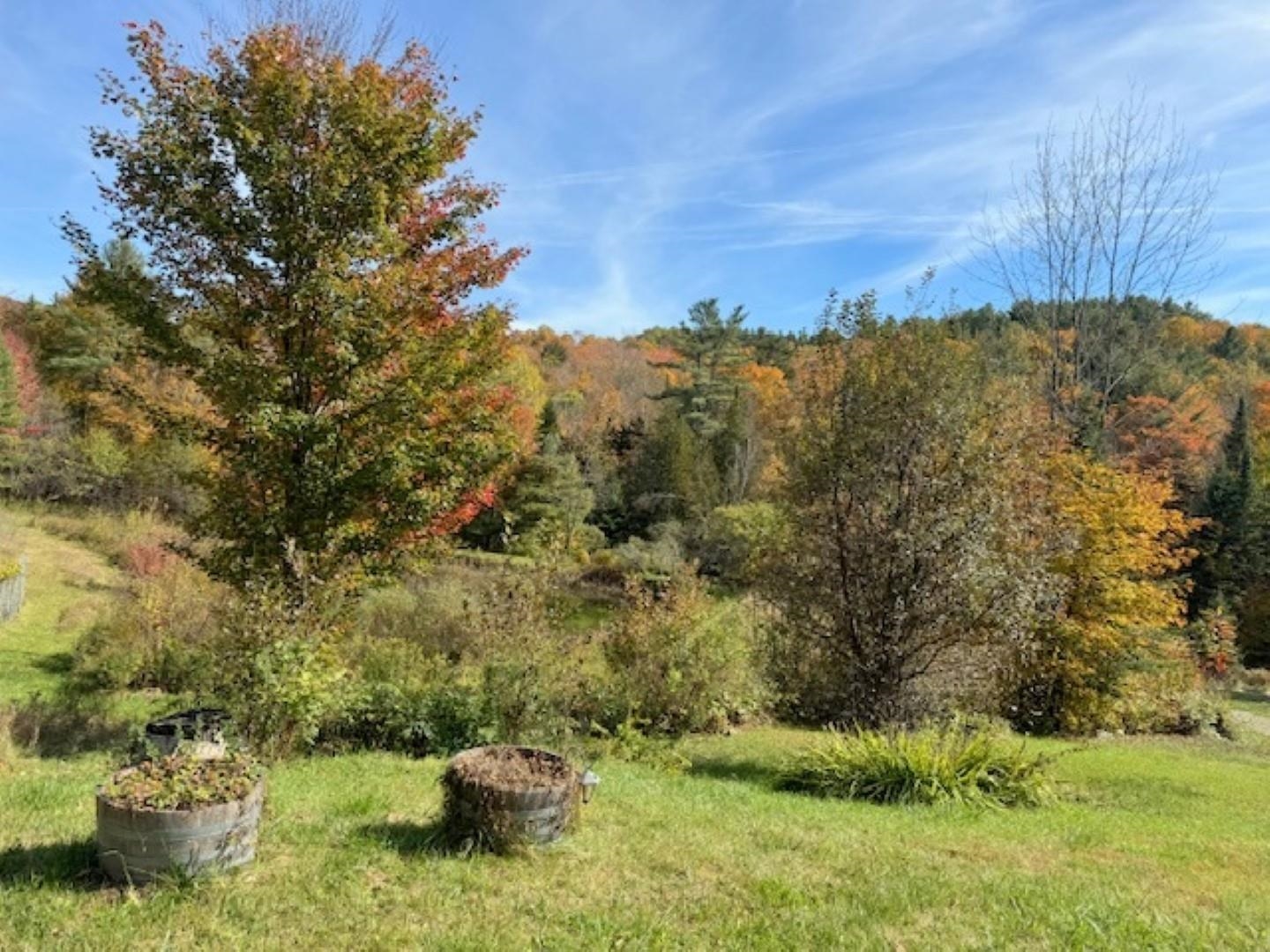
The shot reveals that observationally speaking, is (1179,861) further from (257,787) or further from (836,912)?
(257,787)

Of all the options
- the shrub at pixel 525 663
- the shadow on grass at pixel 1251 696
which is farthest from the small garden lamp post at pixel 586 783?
Answer: the shadow on grass at pixel 1251 696

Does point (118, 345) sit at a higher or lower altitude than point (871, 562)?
higher

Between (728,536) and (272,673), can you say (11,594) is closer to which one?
(272,673)

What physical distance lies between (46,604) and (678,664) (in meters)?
16.8

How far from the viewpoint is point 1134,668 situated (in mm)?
15188

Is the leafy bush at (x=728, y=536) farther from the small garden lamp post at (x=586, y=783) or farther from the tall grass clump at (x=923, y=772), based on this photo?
the small garden lamp post at (x=586, y=783)

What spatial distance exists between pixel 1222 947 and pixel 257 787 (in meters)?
4.55

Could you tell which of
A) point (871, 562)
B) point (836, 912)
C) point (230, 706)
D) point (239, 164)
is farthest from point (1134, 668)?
point (239, 164)

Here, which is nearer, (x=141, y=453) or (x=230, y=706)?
(x=230, y=706)

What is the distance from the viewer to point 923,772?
7770 millimetres

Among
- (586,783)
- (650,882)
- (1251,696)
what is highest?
(586,783)

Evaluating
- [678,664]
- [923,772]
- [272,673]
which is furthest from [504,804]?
[678,664]

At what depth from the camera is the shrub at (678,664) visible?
12078 mm

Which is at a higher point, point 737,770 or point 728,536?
point 728,536
